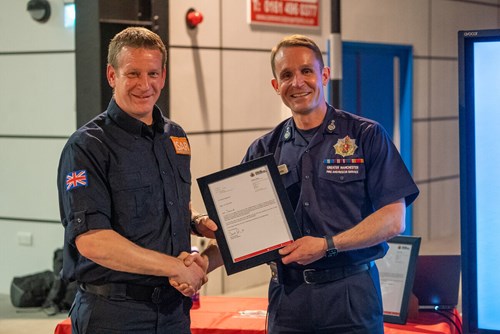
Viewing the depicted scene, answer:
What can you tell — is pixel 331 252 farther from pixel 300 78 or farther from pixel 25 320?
pixel 25 320

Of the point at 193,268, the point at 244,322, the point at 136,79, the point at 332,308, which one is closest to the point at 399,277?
the point at 244,322

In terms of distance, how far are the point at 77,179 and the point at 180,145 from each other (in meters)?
0.41

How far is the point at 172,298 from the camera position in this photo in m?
2.52

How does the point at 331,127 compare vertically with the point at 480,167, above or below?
above

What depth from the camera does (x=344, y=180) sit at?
2.65 metres

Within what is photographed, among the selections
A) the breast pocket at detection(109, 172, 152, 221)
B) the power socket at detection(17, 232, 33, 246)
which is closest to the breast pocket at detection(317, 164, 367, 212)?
the breast pocket at detection(109, 172, 152, 221)

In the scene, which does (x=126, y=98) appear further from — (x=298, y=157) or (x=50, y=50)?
(x=50, y=50)

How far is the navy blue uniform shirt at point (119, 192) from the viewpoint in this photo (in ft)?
7.91

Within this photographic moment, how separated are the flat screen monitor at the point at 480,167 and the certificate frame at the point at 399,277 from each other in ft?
3.97

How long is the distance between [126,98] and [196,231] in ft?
1.72

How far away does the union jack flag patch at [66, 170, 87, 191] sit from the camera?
240 centimetres

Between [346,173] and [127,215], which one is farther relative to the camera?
[346,173]

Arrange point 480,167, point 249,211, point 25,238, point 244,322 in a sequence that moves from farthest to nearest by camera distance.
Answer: point 25,238, point 244,322, point 249,211, point 480,167

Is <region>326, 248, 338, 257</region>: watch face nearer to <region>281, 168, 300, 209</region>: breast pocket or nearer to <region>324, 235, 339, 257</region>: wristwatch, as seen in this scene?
<region>324, 235, 339, 257</region>: wristwatch
